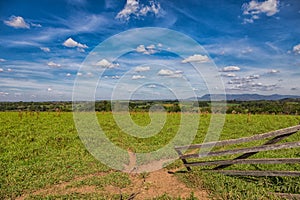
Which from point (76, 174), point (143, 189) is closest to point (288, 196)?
point (143, 189)

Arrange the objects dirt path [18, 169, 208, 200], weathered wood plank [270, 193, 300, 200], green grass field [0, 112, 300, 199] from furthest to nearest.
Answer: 1. dirt path [18, 169, 208, 200]
2. green grass field [0, 112, 300, 199]
3. weathered wood plank [270, 193, 300, 200]

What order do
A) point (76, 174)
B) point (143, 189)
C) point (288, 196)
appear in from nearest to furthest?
point (288, 196) < point (143, 189) < point (76, 174)

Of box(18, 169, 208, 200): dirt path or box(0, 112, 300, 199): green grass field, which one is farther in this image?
box(18, 169, 208, 200): dirt path

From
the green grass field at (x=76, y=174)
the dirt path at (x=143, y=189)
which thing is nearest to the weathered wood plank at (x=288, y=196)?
the green grass field at (x=76, y=174)

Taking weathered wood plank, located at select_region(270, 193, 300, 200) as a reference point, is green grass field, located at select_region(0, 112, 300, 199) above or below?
below

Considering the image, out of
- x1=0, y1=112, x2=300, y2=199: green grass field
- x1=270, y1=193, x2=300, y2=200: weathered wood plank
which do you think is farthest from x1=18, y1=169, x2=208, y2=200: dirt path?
x1=270, y1=193, x2=300, y2=200: weathered wood plank

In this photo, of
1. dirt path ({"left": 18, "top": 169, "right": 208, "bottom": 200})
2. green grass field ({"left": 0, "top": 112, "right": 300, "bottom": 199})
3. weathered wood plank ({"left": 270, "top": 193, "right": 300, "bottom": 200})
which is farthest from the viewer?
dirt path ({"left": 18, "top": 169, "right": 208, "bottom": 200})

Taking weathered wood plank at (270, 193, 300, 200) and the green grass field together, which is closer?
weathered wood plank at (270, 193, 300, 200)

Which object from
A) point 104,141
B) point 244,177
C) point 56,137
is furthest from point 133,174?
point 56,137

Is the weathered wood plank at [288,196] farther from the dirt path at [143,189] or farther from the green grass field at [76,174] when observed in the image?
the dirt path at [143,189]

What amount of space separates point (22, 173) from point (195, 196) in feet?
19.8

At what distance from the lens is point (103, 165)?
9.34m

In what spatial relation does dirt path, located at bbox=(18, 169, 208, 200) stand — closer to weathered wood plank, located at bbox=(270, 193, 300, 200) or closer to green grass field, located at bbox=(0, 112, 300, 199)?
green grass field, located at bbox=(0, 112, 300, 199)

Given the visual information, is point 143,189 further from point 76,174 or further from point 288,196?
point 288,196
